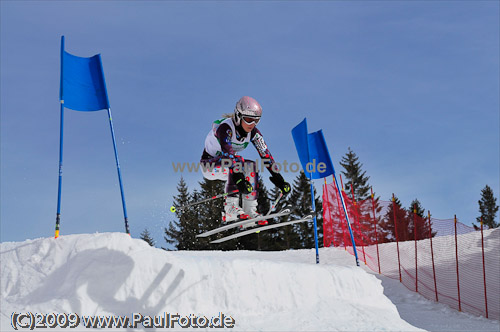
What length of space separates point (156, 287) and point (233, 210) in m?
1.70

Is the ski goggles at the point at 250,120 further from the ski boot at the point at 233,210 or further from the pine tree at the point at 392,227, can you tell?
the pine tree at the point at 392,227

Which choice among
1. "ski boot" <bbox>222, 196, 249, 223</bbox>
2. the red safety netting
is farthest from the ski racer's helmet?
the red safety netting

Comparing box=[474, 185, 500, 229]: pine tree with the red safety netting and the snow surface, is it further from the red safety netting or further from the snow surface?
the snow surface

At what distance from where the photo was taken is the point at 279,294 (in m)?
8.25

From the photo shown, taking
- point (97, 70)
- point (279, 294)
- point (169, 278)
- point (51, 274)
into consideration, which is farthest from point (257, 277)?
point (97, 70)

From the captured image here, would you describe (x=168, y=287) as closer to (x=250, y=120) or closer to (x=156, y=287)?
(x=156, y=287)

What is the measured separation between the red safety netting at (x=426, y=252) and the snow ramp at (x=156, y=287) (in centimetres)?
635

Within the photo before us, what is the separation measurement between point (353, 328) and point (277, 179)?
9.90 ft

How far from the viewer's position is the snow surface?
6812 millimetres

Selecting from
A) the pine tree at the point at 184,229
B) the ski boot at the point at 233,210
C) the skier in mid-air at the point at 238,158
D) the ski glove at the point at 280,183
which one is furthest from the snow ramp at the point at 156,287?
the pine tree at the point at 184,229

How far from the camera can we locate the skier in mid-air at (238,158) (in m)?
7.13

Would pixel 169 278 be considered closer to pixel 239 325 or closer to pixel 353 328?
pixel 239 325

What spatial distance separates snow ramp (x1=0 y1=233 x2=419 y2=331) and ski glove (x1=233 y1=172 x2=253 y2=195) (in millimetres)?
1714

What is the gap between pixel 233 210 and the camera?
7266 millimetres
